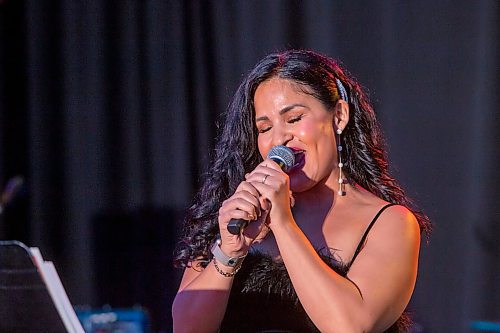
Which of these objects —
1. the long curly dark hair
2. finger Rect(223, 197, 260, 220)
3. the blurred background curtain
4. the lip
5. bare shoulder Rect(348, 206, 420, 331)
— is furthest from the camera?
the blurred background curtain

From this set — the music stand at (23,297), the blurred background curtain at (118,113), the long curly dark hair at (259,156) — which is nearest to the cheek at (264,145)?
the long curly dark hair at (259,156)

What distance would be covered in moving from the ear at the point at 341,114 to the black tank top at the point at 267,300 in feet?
0.74

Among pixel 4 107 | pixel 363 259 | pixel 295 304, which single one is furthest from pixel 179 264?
pixel 4 107

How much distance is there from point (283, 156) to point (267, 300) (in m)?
0.36

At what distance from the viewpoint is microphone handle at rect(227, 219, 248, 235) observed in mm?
1562

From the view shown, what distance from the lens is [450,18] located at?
2947 millimetres

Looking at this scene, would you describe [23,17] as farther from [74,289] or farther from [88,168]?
[74,289]

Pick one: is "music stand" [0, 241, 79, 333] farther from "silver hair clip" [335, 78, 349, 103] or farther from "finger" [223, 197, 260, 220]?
"silver hair clip" [335, 78, 349, 103]

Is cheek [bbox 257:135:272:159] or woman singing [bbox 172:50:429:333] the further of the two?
cheek [bbox 257:135:272:159]

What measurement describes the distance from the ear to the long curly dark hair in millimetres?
21

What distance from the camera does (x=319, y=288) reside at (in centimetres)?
161

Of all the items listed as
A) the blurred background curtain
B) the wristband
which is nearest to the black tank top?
the wristband

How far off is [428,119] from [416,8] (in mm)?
414

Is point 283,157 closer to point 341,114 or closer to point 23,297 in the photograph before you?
point 341,114
